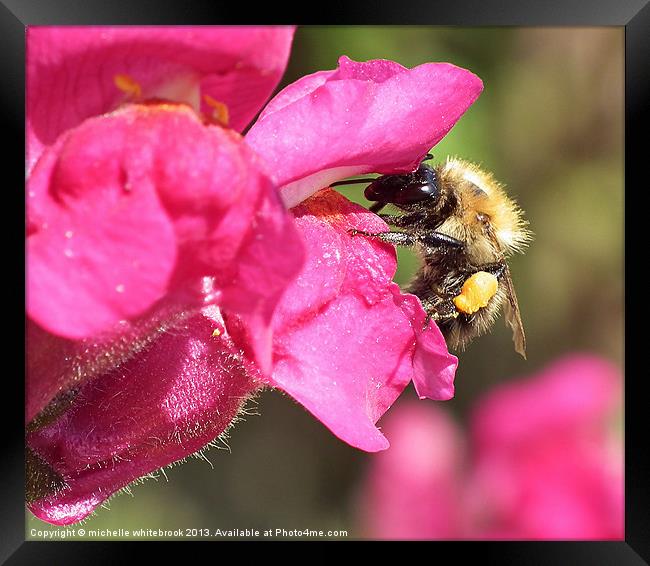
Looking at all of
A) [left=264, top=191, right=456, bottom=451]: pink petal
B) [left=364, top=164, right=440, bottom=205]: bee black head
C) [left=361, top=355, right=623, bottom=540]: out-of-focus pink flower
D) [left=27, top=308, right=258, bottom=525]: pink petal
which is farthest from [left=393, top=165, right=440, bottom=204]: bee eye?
[left=361, top=355, right=623, bottom=540]: out-of-focus pink flower

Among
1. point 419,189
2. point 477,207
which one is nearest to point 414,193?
point 419,189

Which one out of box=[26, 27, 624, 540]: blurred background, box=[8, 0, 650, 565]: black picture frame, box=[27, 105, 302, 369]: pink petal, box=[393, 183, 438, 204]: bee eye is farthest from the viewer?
box=[26, 27, 624, 540]: blurred background

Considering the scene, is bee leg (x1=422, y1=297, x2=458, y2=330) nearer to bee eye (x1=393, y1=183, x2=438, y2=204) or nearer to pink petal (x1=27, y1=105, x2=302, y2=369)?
bee eye (x1=393, y1=183, x2=438, y2=204)

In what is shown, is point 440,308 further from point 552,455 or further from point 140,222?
point 552,455

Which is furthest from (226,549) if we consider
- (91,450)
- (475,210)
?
(475,210)

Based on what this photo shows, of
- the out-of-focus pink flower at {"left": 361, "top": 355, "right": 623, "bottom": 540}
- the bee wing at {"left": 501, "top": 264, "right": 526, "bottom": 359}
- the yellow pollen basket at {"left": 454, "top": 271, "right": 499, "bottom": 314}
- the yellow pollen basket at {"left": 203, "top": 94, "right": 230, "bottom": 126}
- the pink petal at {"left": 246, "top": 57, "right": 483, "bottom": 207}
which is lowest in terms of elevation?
the out-of-focus pink flower at {"left": 361, "top": 355, "right": 623, "bottom": 540}
